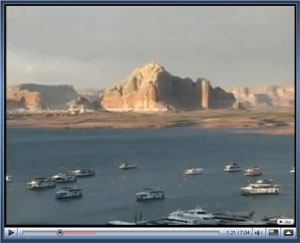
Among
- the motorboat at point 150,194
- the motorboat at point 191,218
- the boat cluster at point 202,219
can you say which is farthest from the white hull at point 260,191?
the motorboat at point 150,194

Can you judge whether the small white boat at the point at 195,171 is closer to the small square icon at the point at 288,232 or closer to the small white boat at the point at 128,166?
the small white boat at the point at 128,166

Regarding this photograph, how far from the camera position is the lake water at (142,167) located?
7.01 feet

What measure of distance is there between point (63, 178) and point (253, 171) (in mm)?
816

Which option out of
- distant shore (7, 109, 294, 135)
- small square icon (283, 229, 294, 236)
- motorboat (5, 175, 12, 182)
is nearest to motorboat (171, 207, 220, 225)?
small square icon (283, 229, 294, 236)

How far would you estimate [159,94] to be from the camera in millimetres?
2285

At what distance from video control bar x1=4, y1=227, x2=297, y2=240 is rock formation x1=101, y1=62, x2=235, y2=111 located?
21.9 inches

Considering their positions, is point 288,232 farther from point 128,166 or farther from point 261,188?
point 128,166

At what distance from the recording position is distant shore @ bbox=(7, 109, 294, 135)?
228 centimetres

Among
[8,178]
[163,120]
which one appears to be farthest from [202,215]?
[8,178]

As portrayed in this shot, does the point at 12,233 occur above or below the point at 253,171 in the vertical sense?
below

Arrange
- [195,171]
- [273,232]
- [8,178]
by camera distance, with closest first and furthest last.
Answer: [273,232] < [8,178] < [195,171]

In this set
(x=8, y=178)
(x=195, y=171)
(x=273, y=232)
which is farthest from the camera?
(x=195, y=171)

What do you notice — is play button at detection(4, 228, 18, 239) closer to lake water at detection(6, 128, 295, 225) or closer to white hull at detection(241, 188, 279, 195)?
lake water at detection(6, 128, 295, 225)

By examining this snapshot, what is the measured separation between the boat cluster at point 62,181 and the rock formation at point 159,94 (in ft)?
1.08
